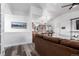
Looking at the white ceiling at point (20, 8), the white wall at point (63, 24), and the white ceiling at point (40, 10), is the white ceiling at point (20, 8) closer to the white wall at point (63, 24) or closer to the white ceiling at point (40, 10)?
the white ceiling at point (40, 10)

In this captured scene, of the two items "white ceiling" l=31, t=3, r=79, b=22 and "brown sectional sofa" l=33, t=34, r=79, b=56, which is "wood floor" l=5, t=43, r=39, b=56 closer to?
"brown sectional sofa" l=33, t=34, r=79, b=56

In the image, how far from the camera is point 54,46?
192 cm

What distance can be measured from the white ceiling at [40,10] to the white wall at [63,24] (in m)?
0.10

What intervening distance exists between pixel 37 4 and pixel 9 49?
3.84ft

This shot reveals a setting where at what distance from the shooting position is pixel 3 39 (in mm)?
2211

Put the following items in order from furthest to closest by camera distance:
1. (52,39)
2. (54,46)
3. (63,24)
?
1. (63,24)
2. (52,39)
3. (54,46)

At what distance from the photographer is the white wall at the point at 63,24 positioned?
6.98 feet

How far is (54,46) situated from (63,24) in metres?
0.57

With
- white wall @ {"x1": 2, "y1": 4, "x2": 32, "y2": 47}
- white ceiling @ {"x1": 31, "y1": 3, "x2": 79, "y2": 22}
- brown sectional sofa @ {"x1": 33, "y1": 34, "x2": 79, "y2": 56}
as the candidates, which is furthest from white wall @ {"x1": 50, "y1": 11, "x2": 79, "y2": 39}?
white wall @ {"x1": 2, "y1": 4, "x2": 32, "y2": 47}

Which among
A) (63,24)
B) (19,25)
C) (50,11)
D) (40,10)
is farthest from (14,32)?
(63,24)

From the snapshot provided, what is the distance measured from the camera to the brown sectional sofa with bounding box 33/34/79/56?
5.25 feet

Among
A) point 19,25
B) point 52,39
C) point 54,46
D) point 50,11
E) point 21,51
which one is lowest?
point 21,51

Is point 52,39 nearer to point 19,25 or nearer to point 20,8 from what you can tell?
point 19,25

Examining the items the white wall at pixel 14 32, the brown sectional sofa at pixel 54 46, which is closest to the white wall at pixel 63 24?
the brown sectional sofa at pixel 54 46
